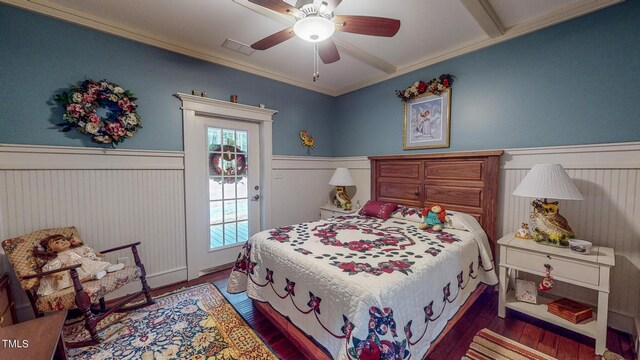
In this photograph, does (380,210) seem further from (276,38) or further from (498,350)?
(276,38)

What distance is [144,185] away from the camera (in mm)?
2475

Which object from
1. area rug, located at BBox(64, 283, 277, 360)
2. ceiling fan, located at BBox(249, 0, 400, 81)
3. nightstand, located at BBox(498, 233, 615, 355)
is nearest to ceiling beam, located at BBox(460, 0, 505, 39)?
ceiling fan, located at BBox(249, 0, 400, 81)

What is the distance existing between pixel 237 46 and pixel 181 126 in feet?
3.53

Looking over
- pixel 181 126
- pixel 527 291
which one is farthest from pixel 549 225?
pixel 181 126

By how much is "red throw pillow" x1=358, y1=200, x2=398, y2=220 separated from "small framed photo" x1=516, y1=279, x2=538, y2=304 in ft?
4.23

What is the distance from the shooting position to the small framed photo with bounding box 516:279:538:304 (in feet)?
6.56

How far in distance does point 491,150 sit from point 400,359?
2.19m

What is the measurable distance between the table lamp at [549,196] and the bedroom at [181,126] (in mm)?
294

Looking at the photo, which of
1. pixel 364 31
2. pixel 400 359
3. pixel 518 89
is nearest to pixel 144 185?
pixel 364 31

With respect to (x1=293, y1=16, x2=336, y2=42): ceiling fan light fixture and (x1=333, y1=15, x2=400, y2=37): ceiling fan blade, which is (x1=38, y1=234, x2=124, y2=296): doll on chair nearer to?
(x1=293, y1=16, x2=336, y2=42): ceiling fan light fixture

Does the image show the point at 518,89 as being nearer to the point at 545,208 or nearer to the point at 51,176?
the point at 545,208

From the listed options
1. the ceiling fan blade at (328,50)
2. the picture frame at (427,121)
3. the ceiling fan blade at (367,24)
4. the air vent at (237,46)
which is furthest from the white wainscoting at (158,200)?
the ceiling fan blade at (328,50)

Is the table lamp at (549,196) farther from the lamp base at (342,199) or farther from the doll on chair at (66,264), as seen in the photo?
the doll on chair at (66,264)

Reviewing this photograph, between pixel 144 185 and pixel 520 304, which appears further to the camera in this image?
pixel 144 185
